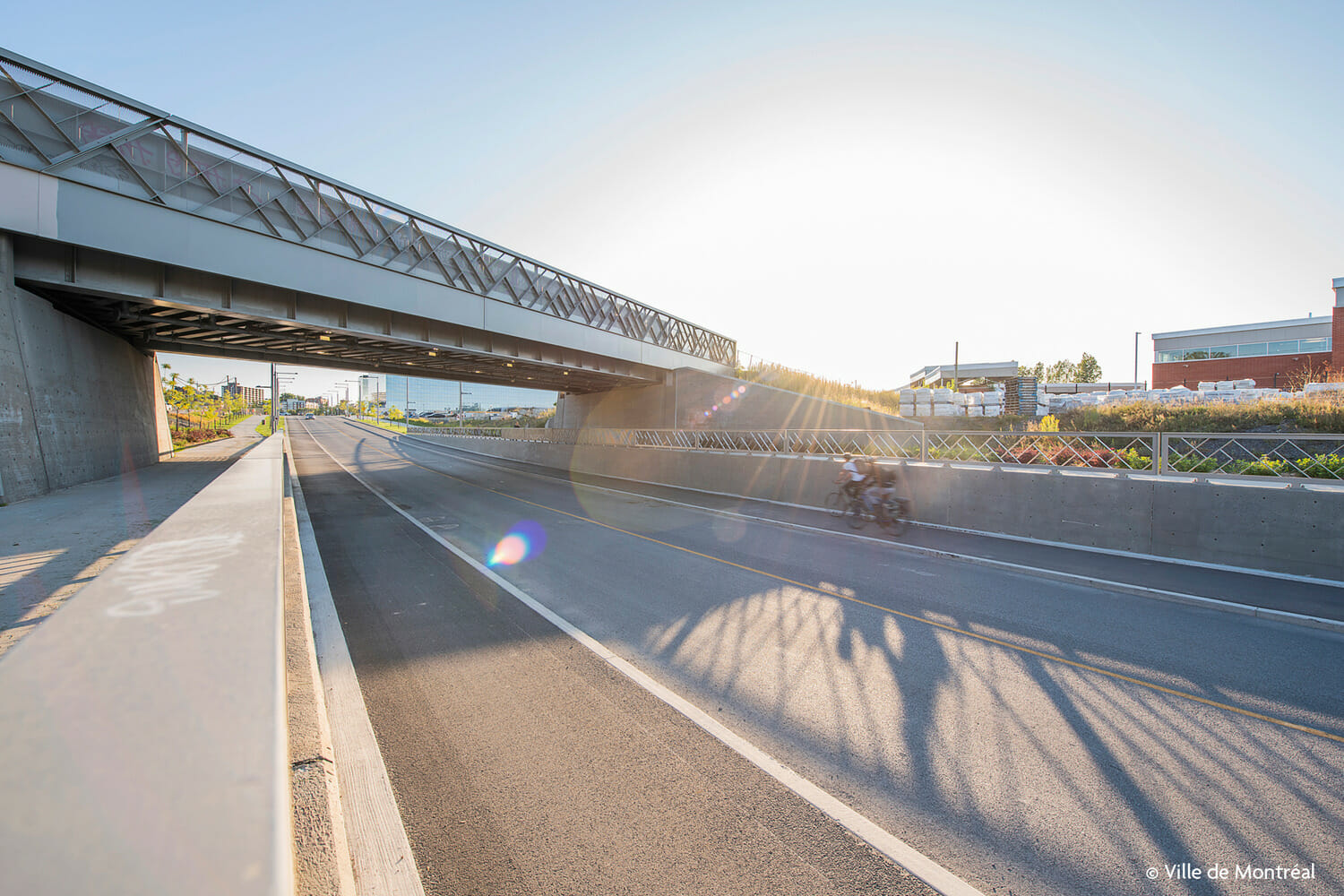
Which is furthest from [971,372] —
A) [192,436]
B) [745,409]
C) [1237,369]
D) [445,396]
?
[445,396]

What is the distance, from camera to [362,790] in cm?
336

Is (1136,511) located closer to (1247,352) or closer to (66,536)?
(66,536)

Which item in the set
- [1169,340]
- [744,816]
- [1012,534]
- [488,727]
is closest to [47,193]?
[488,727]

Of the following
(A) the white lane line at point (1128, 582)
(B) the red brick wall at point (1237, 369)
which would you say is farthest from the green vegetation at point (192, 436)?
(B) the red brick wall at point (1237, 369)

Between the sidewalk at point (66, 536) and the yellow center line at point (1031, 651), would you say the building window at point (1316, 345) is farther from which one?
the sidewalk at point (66, 536)

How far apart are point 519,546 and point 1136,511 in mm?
10969

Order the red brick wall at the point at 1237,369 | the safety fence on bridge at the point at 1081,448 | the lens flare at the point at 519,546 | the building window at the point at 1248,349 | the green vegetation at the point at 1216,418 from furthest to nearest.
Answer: the building window at the point at 1248,349, the red brick wall at the point at 1237,369, the green vegetation at the point at 1216,418, the safety fence on bridge at the point at 1081,448, the lens flare at the point at 519,546

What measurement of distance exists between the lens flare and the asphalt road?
3.58 feet

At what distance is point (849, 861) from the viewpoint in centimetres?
284

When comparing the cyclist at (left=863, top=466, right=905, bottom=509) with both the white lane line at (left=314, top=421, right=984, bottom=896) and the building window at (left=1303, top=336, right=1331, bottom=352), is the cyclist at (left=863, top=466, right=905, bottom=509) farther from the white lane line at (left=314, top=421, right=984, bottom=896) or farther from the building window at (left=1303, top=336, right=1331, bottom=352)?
the building window at (left=1303, top=336, right=1331, bottom=352)

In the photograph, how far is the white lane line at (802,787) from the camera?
9.06 ft

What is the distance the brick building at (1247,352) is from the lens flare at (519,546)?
49.7 m

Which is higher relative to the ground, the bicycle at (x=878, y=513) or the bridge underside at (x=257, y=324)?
the bridge underside at (x=257, y=324)

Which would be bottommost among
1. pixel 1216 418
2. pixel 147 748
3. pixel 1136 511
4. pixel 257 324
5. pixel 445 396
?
pixel 1136 511
